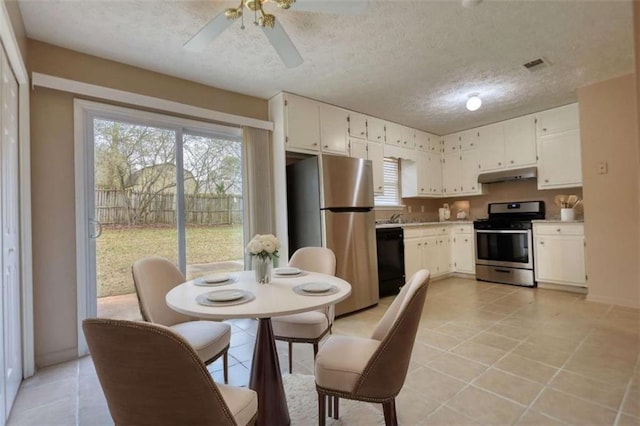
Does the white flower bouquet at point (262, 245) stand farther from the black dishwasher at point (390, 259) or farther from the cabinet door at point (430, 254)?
the cabinet door at point (430, 254)

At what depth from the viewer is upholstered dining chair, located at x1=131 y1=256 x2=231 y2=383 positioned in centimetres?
171

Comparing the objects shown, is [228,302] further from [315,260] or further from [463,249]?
[463,249]

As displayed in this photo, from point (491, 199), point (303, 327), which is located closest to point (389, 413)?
point (303, 327)

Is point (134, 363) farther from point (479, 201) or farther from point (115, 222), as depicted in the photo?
point (479, 201)

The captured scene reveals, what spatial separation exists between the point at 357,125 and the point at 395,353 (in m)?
3.39

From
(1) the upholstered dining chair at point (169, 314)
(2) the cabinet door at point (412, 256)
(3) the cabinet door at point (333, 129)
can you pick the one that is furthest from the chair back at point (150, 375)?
(2) the cabinet door at point (412, 256)

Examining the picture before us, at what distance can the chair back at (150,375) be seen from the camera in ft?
2.69

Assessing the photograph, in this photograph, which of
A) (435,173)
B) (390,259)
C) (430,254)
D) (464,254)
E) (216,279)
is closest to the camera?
(216,279)

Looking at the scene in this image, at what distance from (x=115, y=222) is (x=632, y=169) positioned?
5.17m

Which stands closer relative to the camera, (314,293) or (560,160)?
(314,293)

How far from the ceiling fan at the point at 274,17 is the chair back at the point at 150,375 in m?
1.72

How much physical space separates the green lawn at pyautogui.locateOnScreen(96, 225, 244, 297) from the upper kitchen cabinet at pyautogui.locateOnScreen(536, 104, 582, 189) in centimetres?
418

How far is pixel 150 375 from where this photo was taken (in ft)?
2.78

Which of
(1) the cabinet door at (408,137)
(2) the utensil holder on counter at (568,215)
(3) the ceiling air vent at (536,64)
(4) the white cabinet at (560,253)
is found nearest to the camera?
(3) the ceiling air vent at (536,64)
